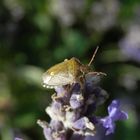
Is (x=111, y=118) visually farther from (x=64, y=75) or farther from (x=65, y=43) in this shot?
(x=65, y=43)

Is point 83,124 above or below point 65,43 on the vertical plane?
below

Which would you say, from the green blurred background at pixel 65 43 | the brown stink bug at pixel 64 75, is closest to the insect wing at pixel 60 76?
the brown stink bug at pixel 64 75

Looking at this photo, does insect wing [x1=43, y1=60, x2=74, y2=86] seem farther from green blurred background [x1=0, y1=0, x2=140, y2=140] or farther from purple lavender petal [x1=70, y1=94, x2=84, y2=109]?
green blurred background [x1=0, y1=0, x2=140, y2=140]

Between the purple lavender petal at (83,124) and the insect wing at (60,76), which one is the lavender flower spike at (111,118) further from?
the insect wing at (60,76)

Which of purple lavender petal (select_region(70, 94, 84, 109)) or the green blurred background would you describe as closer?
purple lavender petal (select_region(70, 94, 84, 109))

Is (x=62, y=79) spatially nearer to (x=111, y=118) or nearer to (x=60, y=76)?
(x=60, y=76)

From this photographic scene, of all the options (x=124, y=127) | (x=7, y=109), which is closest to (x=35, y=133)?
(x=7, y=109)

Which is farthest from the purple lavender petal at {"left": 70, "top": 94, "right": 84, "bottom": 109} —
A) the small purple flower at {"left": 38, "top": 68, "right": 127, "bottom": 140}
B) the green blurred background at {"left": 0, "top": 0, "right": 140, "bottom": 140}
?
the green blurred background at {"left": 0, "top": 0, "right": 140, "bottom": 140}

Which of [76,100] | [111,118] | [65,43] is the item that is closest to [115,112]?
[111,118]

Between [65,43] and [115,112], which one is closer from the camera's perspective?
[115,112]
